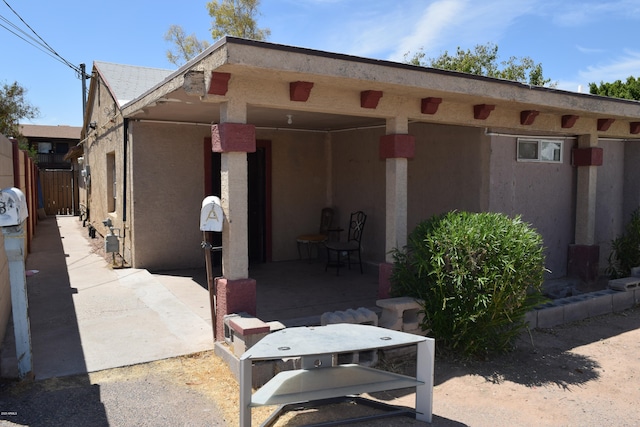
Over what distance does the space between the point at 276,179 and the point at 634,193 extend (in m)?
6.23

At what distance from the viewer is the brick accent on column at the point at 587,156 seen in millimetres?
7782

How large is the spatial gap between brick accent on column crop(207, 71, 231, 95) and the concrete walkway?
239 centimetres

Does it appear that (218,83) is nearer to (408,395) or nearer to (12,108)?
(408,395)

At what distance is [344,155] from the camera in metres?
9.02

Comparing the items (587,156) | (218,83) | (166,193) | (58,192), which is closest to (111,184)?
(166,193)

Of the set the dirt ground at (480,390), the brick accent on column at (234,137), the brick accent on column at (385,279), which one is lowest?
the dirt ground at (480,390)

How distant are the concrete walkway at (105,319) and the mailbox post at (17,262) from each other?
13cm

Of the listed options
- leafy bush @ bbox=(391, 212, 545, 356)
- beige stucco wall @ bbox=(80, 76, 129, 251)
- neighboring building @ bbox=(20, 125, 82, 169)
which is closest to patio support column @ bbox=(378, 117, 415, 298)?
leafy bush @ bbox=(391, 212, 545, 356)

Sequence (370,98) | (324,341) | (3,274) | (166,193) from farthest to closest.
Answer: (166,193) < (370,98) < (3,274) < (324,341)

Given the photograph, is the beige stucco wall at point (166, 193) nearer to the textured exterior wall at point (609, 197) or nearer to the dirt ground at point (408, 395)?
the dirt ground at point (408, 395)

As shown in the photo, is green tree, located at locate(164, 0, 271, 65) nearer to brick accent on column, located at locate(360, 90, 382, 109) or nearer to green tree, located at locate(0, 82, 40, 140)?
green tree, located at locate(0, 82, 40, 140)

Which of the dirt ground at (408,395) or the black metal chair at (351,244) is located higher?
the black metal chair at (351,244)

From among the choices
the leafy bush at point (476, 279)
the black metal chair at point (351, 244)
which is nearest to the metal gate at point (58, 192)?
the black metal chair at point (351, 244)

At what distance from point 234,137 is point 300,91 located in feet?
2.63
